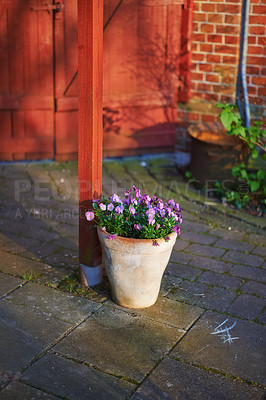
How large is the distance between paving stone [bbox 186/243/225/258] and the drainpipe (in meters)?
1.66

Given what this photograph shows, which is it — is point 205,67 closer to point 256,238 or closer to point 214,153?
point 214,153

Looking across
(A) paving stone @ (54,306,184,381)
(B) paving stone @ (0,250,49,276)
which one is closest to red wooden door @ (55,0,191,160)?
(B) paving stone @ (0,250,49,276)

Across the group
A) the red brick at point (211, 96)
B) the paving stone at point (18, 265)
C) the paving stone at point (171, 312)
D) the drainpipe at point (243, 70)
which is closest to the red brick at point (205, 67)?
the red brick at point (211, 96)

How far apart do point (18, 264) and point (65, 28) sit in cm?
287

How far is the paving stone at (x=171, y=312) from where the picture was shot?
348cm

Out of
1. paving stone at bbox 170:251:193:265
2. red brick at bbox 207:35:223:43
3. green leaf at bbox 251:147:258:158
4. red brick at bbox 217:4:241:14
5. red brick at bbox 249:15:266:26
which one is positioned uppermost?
red brick at bbox 217:4:241:14

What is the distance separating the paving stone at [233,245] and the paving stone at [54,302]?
4.72ft

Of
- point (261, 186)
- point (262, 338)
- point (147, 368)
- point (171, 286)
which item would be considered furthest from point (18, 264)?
point (261, 186)

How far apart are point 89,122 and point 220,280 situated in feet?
4.97

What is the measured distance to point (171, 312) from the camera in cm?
359

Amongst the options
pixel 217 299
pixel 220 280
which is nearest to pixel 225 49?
pixel 220 280

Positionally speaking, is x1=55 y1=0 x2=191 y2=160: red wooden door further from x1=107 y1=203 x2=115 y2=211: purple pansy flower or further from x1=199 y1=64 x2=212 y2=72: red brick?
x1=107 y1=203 x2=115 y2=211: purple pansy flower

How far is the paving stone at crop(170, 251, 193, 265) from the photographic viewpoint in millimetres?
4340

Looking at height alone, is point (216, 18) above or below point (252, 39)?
above
